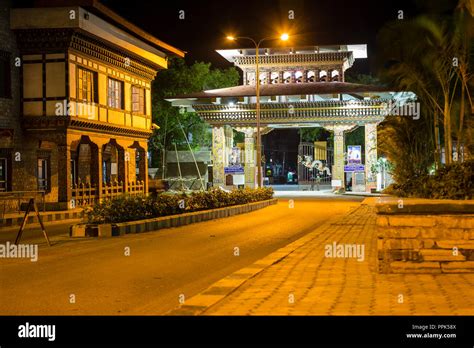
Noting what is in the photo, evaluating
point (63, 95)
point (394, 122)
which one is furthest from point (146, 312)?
point (394, 122)

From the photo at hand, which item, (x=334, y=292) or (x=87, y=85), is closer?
(x=334, y=292)

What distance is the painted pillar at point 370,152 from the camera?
46.5 meters

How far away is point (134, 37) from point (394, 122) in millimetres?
14109

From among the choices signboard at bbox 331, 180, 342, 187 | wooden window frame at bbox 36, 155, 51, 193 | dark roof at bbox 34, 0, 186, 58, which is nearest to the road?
wooden window frame at bbox 36, 155, 51, 193

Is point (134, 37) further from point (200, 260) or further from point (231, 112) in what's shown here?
point (200, 260)

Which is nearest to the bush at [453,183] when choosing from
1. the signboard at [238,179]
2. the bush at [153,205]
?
the bush at [153,205]

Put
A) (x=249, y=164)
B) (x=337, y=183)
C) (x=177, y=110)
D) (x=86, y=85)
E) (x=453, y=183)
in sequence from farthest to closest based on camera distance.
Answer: (x=177, y=110), (x=337, y=183), (x=249, y=164), (x=86, y=85), (x=453, y=183)

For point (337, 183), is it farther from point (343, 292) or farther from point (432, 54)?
point (343, 292)

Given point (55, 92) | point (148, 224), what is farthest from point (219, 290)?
point (55, 92)

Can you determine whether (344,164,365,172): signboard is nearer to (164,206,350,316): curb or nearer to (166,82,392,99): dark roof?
(166,82,392,99): dark roof

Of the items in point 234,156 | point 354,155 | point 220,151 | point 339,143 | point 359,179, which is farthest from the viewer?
point 234,156

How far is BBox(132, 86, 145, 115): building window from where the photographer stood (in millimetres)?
36094

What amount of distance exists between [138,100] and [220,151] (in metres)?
12.9

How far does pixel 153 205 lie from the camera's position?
2078cm
